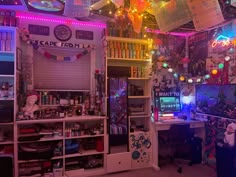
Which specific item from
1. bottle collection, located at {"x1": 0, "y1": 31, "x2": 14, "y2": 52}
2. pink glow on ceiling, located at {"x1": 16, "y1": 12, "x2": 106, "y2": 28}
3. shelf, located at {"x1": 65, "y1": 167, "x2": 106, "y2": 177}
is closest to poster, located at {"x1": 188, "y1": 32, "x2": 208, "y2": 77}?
pink glow on ceiling, located at {"x1": 16, "y1": 12, "x2": 106, "y2": 28}

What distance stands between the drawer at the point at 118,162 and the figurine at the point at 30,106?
1.38 meters

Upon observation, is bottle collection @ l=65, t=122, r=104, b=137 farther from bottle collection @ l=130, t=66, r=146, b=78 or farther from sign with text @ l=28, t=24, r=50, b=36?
sign with text @ l=28, t=24, r=50, b=36

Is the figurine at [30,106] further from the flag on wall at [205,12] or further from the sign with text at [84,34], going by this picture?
the flag on wall at [205,12]

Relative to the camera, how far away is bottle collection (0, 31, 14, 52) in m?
2.98

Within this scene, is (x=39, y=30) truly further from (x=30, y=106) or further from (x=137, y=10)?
(x=137, y=10)

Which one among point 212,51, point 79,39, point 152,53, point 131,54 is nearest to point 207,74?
point 212,51

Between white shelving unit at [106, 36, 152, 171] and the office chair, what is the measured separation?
49cm

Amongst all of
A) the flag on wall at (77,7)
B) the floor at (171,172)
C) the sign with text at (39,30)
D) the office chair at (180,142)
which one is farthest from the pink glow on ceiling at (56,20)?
the floor at (171,172)

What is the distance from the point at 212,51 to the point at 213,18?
1926 mm

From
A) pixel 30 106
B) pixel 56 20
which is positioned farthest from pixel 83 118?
pixel 56 20

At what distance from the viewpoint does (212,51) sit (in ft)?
12.3

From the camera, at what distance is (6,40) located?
301 centimetres

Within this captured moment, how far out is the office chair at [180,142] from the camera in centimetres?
362

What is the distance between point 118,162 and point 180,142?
4.51 feet
